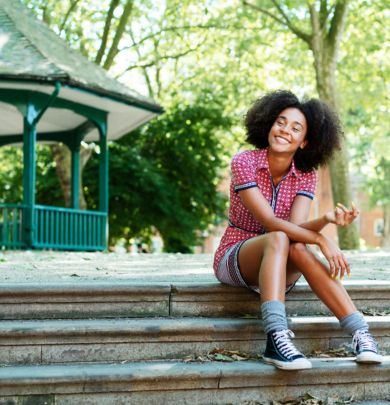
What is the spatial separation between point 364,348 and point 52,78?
9346 millimetres

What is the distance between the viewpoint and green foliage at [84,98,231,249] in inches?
794

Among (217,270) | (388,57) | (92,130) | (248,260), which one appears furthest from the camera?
(388,57)

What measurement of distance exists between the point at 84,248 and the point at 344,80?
11.7 meters

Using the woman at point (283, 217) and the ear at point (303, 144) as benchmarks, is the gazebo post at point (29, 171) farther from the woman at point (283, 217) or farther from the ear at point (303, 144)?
the ear at point (303, 144)

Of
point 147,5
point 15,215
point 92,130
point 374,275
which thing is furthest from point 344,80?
point 374,275

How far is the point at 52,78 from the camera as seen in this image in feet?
40.2

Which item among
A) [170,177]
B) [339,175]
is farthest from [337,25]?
[170,177]

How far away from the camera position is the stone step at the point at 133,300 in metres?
4.38

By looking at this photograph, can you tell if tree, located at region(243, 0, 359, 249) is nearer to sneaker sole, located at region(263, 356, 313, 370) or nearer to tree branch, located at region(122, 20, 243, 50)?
tree branch, located at region(122, 20, 243, 50)

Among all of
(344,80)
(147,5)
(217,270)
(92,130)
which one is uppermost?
(147,5)

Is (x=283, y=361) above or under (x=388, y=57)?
under

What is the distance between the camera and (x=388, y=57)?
21.5 metres

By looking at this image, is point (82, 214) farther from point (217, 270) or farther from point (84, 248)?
point (217, 270)

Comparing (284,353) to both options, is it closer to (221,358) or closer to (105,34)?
(221,358)
